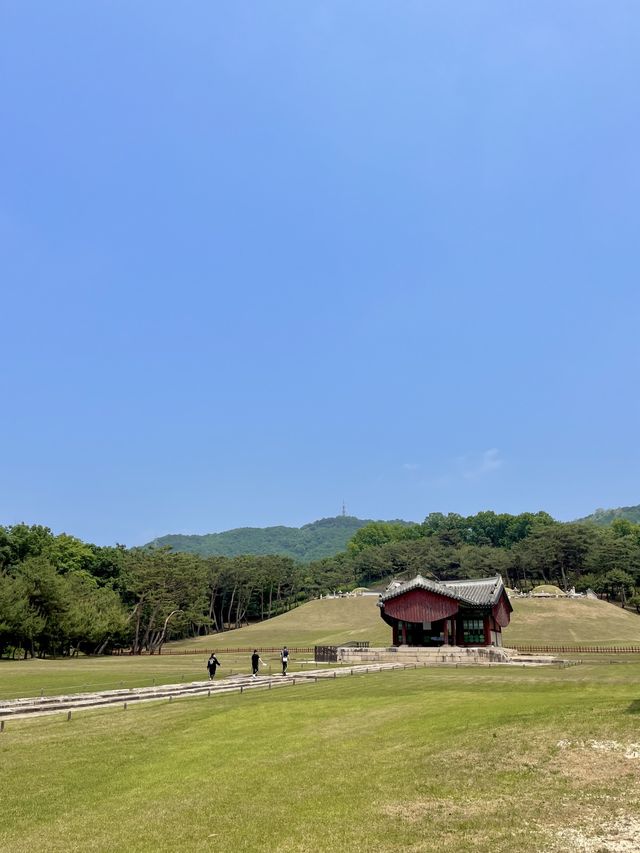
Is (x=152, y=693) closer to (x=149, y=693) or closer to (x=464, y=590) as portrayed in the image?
(x=149, y=693)

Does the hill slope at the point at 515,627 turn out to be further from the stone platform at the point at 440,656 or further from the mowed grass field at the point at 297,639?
the stone platform at the point at 440,656

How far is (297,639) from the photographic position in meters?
90.5

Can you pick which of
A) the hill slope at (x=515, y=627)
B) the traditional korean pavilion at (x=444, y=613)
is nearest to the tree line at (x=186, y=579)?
the hill slope at (x=515, y=627)

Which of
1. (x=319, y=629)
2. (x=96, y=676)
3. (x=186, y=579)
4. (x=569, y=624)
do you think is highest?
(x=186, y=579)

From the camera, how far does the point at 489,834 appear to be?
1208 centimetres

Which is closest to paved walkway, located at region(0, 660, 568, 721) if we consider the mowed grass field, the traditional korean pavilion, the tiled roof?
the mowed grass field

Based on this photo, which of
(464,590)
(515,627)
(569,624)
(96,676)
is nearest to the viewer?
(96,676)

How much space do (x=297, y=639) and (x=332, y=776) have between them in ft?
253

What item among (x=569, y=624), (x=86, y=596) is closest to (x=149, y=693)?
(x=86, y=596)

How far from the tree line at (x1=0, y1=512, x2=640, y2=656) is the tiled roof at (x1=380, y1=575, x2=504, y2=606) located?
3939cm

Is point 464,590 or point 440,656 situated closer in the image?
point 440,656

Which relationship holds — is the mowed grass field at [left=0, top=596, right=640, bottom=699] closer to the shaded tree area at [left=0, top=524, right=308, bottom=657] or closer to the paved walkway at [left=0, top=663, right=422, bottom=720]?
the paved walkway at [left=0, top=663, right=422, bottom=720]

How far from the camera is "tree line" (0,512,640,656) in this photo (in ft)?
244

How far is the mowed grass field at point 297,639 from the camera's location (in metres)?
42.7
